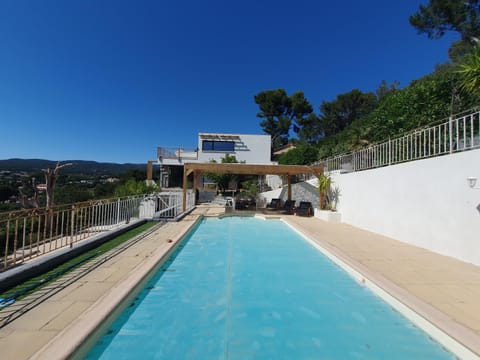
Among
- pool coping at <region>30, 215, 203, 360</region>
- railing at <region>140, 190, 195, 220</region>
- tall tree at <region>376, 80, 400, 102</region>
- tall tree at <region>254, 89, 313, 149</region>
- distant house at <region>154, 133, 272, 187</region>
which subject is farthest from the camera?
tall tree at <region>254, 89, 313, 149</region>

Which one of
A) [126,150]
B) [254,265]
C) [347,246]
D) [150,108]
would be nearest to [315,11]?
[347,246]

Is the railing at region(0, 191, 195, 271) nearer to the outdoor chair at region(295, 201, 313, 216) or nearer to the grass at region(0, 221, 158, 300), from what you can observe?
the grass at region(0, 221, 158, 300)

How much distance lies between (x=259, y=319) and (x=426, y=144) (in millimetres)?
6709

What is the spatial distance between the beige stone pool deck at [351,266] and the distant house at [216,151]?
21.9m

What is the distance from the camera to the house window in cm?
3003

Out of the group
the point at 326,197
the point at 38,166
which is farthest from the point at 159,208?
the point at 38,166

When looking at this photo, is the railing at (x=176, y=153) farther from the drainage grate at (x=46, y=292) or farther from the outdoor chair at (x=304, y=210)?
the drainage grate at (x=46, y=292)

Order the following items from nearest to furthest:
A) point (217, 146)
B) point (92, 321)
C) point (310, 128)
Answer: point (92, 321), point (217, 146), point (310, 128)

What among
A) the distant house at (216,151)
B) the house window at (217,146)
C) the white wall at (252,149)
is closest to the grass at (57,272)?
the distant house at (216,151)

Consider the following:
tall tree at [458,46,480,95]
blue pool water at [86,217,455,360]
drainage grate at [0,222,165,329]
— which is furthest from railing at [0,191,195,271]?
tall tree at [458,46,480,95]

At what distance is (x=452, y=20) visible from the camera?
17844 mm

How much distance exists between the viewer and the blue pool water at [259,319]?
282 cm

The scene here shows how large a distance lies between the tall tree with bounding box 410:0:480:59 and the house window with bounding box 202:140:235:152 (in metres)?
20.2

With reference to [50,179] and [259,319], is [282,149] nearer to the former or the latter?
[50,179]
